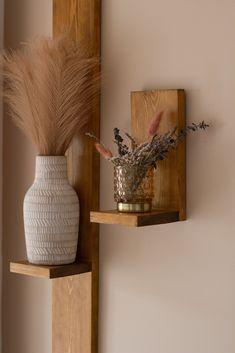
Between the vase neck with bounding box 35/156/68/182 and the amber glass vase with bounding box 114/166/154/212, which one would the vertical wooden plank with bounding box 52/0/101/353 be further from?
the amber glass vase with bounding box 114/166/154/212

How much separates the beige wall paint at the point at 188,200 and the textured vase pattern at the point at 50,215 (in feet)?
0.41

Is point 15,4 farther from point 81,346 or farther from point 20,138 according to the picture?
point 81,346

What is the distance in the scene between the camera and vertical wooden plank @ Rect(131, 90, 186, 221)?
1.88 meters

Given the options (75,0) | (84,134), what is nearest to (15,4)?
(75,0)

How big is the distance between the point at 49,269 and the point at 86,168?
0.33 m

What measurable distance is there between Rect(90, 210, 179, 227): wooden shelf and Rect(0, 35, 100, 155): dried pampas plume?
284 millimetres

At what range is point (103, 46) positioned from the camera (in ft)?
6.86

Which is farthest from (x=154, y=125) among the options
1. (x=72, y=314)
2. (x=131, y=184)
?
(x=72, y=314)

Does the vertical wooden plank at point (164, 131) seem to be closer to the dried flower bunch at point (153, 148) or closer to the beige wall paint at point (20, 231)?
the dried flower bunch at point (153, 148)

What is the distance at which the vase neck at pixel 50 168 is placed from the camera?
6.60ft

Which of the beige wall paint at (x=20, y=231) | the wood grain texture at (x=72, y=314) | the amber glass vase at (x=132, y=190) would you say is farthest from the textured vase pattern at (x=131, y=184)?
the beige wall paint at (x=20, y=231)

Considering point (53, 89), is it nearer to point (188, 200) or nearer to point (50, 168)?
point (50, 168)

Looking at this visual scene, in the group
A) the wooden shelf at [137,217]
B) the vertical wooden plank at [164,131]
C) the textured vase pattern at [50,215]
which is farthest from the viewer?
the textured vase pattern at [50,215]

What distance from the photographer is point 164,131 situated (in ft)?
6.25
